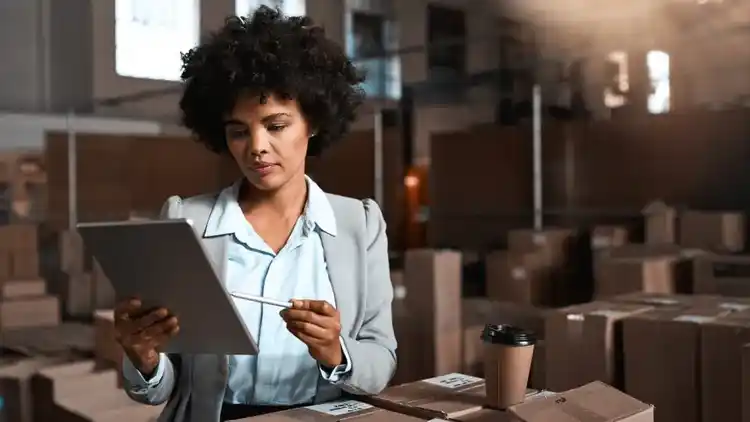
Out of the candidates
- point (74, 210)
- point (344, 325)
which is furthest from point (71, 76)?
point (344, 325)

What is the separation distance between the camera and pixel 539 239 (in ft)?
9.52

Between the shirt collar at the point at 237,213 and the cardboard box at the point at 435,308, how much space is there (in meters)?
1.18

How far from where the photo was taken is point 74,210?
103 inches

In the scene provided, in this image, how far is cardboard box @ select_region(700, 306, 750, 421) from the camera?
59.9 inches

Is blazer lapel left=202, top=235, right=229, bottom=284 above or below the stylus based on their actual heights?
above

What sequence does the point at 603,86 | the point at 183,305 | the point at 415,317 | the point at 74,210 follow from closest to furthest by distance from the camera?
the point at 183,305
the point at 415,317
the point at 74,210
the point at 603,86

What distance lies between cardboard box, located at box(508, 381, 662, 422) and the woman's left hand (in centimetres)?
24

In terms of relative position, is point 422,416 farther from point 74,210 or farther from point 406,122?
point 406,122

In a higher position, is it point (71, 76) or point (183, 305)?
point (71, 76)

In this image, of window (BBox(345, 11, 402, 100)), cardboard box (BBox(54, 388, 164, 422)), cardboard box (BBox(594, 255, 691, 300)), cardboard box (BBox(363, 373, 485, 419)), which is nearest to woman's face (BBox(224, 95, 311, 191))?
cardboard box (BBox(363, 373, 485, 419))

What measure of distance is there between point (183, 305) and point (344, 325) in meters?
0.26

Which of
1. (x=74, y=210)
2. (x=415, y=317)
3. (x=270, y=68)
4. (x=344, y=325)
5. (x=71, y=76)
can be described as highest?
(x=71, y=76)

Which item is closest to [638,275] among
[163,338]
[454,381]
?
[454,381]

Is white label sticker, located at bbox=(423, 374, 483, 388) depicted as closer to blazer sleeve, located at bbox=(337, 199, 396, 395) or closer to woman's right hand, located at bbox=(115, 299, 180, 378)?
blazer sleeve, located at bbox=(337, 199, 396, 395)
